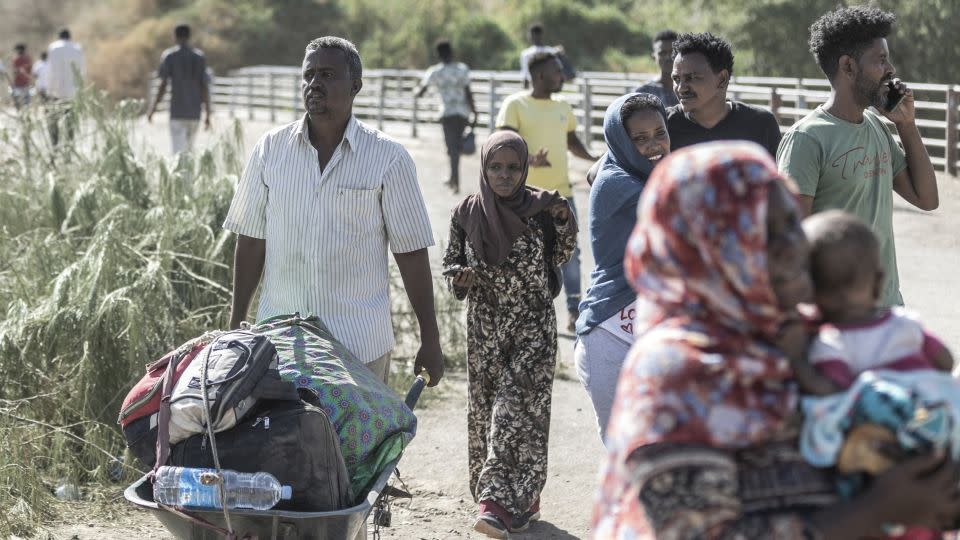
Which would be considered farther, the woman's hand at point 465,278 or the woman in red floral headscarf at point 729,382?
the woman's hand at point 465,278

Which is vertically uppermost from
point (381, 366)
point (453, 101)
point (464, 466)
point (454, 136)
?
point (453, 101)

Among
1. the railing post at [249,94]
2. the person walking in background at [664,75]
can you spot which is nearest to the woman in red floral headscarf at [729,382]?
the person walking in background at [664,75]

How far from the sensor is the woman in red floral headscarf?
2268 millimetres

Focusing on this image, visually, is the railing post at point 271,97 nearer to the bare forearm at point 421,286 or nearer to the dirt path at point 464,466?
the dirt path at point 464,466

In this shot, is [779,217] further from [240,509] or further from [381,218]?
[381,218]

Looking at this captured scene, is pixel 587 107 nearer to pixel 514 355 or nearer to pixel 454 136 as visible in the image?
pixel 454 136

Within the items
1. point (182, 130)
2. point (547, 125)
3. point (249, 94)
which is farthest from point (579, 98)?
point (249, 94)

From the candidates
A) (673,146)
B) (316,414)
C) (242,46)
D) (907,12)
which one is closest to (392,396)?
(316,414)

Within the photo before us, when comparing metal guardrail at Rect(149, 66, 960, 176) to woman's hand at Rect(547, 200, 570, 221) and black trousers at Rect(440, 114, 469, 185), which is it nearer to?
black trousers at Rect(440, 114, 469, 185)

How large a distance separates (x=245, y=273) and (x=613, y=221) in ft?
4.35

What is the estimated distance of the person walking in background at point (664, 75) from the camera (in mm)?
8805

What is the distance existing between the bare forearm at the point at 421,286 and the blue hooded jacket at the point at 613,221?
53 centimetres

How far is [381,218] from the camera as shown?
4680 mm

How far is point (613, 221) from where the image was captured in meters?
4.71
